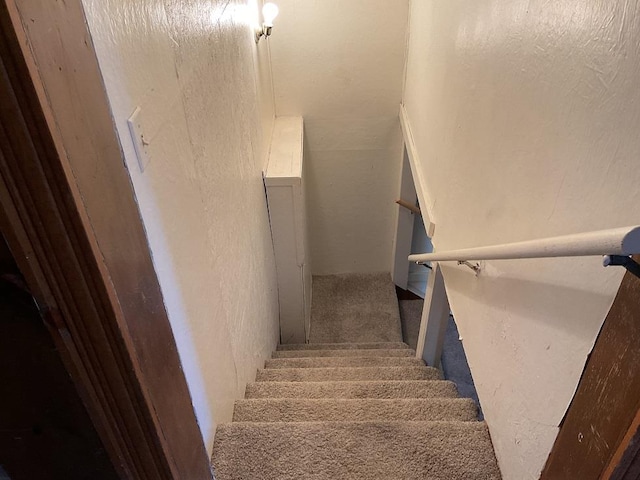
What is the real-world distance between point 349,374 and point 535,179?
1.54 meters

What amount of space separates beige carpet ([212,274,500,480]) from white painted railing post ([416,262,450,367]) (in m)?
0.17

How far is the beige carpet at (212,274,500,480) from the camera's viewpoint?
1.33 meters

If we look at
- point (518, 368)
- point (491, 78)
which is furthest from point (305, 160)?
point (518, 368)

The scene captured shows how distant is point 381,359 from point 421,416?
3.56 ft

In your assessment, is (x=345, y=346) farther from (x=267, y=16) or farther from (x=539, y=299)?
(x=539, y=299)

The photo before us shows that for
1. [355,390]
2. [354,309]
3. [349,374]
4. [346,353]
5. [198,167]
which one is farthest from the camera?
[354,309]

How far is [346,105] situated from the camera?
139 inches

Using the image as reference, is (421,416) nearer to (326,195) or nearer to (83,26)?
(83,26)

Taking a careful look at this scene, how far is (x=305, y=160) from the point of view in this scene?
3.70 metres

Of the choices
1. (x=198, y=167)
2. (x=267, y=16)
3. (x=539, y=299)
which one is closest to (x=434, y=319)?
(x=539, y=299)

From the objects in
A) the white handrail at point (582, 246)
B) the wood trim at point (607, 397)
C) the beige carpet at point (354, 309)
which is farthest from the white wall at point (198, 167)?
the beige carpet at point (354, 309)

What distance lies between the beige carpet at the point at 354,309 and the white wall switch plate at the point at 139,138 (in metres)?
3.10

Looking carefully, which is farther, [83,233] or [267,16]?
[267,16]

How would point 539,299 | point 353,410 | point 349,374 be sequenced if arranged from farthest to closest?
point 349,374 < point 353,410 < point 539,299
